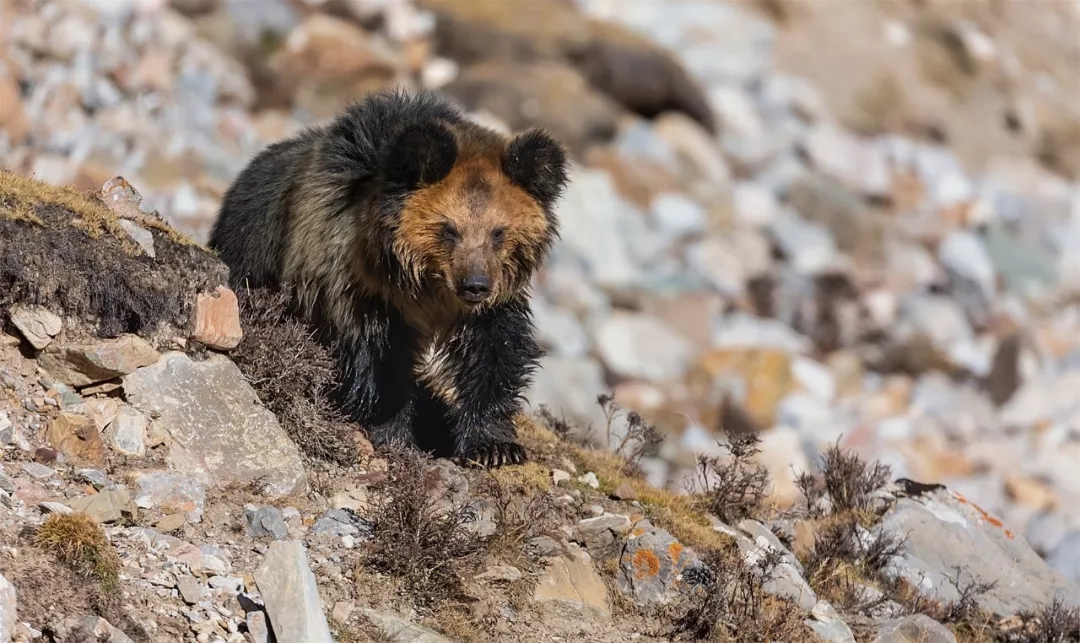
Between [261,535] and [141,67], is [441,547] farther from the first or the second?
[141,67]

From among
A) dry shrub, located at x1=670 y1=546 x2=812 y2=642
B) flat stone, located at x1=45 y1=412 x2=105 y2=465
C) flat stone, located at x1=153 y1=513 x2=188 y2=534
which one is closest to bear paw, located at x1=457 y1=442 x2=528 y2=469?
dry shrub, located at x1=670 y1=546 x2=812 y2=642

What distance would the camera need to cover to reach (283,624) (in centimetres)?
508

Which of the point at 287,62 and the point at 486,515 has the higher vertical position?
the point at 287,62

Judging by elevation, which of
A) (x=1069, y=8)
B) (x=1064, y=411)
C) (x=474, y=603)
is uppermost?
(x=1069, y=8)

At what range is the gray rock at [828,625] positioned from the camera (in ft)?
20.4

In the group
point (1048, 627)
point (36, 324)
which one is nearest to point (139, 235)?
point (36, 324)

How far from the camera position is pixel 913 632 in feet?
21.0

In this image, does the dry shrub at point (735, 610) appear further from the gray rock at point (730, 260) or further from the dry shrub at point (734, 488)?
the gray rock at point (730, 260)

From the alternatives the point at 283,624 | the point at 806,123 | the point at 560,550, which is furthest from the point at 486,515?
the point at 806,123

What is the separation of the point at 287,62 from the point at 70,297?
20535 mm

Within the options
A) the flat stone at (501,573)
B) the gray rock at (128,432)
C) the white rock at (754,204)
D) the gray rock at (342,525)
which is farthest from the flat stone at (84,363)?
the white rock at (754,204)

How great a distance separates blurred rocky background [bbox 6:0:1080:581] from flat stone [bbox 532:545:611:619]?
5.49 m

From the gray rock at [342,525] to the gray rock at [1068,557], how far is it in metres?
6.32

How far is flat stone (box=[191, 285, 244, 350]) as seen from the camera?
22.0 feet
